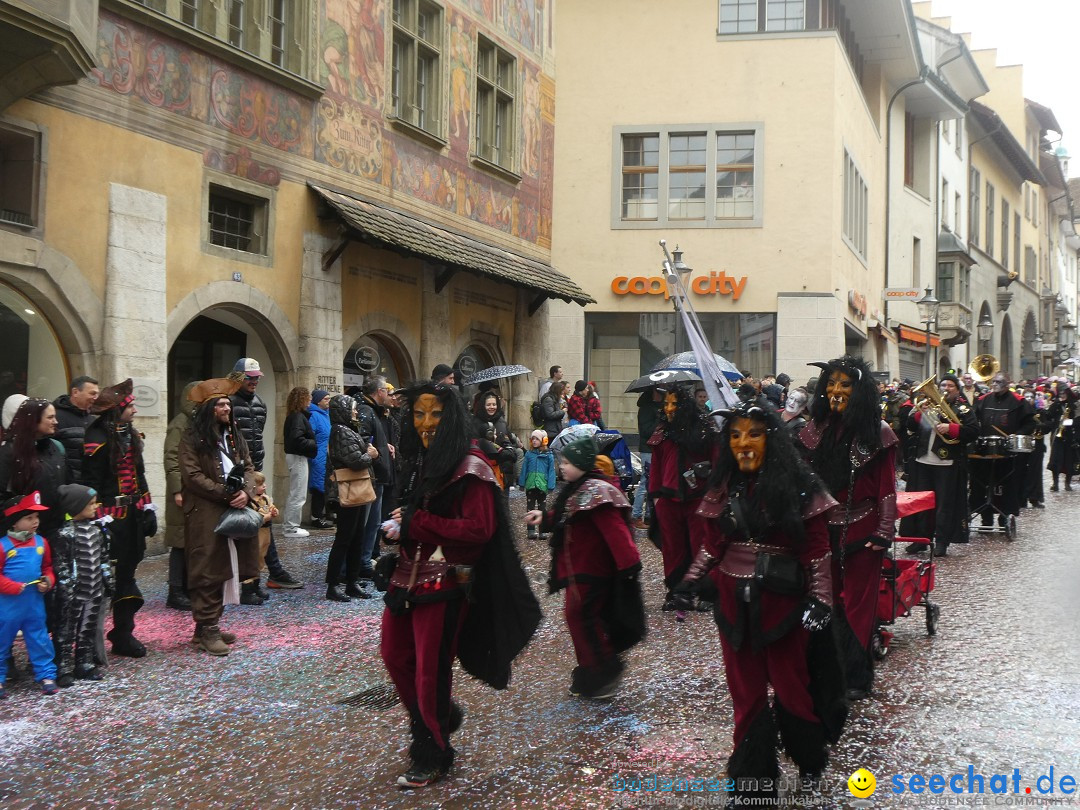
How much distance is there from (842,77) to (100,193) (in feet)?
67.0

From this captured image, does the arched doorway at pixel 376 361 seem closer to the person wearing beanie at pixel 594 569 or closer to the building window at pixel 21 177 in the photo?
the building window at pixel 21 177

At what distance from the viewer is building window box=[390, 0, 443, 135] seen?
1596 centimetres

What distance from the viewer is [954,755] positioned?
16.9ft

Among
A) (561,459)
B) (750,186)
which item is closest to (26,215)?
(561,459)

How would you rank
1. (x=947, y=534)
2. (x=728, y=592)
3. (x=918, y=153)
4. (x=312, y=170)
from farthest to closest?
(x=918, y=153) → (x=312, y=170) → (x=947, y=534) → (x=728, y=592)

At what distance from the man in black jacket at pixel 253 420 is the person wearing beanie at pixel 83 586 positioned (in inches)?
77.7

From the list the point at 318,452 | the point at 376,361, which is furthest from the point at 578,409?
the point at 318,452

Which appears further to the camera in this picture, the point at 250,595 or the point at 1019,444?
the point at 1019,444

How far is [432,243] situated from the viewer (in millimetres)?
15094

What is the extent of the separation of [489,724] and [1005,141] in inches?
1944

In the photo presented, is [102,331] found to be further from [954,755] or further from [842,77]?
[842,77]

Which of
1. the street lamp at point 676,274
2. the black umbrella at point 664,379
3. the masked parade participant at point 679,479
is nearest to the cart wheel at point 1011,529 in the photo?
the black umbrella at point 664,379

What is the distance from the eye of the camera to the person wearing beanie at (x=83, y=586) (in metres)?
6.58

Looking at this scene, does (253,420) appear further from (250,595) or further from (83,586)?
(83,586)
